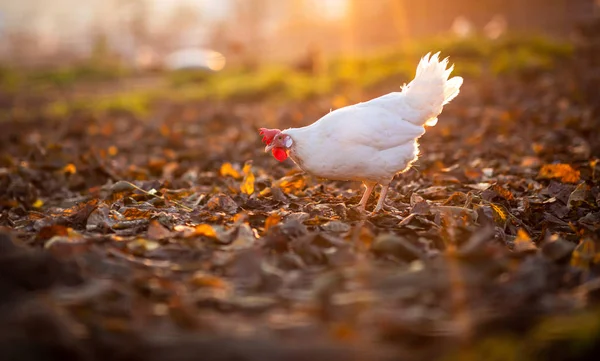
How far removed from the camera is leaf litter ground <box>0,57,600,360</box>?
6.86 feet

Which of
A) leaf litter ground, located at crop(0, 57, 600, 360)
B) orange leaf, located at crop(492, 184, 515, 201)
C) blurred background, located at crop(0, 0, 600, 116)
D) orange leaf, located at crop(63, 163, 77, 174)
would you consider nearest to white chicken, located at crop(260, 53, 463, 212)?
leaf litter ground, located at crop(0, 57, 600, 360)

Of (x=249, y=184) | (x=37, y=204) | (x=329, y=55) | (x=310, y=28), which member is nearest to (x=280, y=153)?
(x=249, y=184)

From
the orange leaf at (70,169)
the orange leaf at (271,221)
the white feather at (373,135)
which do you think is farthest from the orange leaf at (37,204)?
the orange leaf at (271,221)

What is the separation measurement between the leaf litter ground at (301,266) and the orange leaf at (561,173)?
0.02 metres

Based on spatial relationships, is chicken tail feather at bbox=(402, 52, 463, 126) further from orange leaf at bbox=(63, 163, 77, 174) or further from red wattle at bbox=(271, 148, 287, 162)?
orange leaf at bbox=(63, 163, 77, 174)

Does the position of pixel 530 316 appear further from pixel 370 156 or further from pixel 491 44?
pixel 491 44

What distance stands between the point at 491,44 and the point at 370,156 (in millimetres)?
12496

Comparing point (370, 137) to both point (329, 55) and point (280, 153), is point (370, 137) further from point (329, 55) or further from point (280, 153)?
point (329, 55)

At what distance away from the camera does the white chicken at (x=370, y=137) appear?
425 centimetres

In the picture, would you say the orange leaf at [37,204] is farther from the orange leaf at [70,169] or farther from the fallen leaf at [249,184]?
the fallen leaf at [249,184]

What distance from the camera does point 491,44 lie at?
1545cm

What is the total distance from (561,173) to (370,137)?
1.80 meters

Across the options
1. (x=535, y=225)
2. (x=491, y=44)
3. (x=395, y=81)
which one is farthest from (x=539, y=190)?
(x=491, y=44)

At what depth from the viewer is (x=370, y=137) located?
14.0 ft
